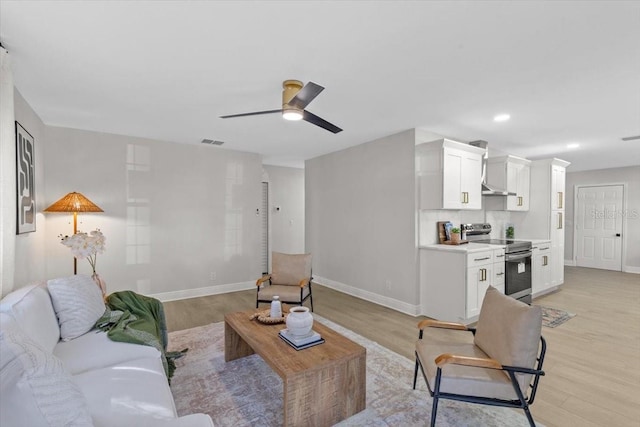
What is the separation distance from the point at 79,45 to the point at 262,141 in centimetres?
277

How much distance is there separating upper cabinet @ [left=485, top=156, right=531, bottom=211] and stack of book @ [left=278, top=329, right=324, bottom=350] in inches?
176

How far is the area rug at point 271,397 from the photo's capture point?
2.02 metres

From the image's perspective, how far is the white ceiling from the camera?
1758 millimetres

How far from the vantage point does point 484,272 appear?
387cm

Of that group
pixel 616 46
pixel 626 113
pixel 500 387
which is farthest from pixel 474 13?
pixel 626 113

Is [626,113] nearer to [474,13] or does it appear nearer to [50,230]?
[474,13]

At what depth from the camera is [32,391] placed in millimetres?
968

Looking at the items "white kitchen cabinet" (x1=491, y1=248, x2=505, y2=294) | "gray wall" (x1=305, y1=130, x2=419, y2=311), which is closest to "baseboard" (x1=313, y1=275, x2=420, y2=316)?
"gray wall" (x1=305, y1=130, x2=419, y2=311)

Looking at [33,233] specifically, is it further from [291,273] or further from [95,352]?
[291,273]

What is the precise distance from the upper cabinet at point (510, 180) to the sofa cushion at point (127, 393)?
5.43 meters

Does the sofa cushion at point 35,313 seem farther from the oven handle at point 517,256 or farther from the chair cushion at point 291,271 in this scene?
the oven handle at point 517,256

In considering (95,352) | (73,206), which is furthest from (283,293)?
(73,206)

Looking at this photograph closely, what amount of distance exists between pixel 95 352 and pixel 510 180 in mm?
5845

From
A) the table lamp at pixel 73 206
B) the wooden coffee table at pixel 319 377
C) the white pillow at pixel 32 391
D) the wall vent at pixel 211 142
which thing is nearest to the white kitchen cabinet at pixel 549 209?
the wooden coffee table at pixel 319 377
